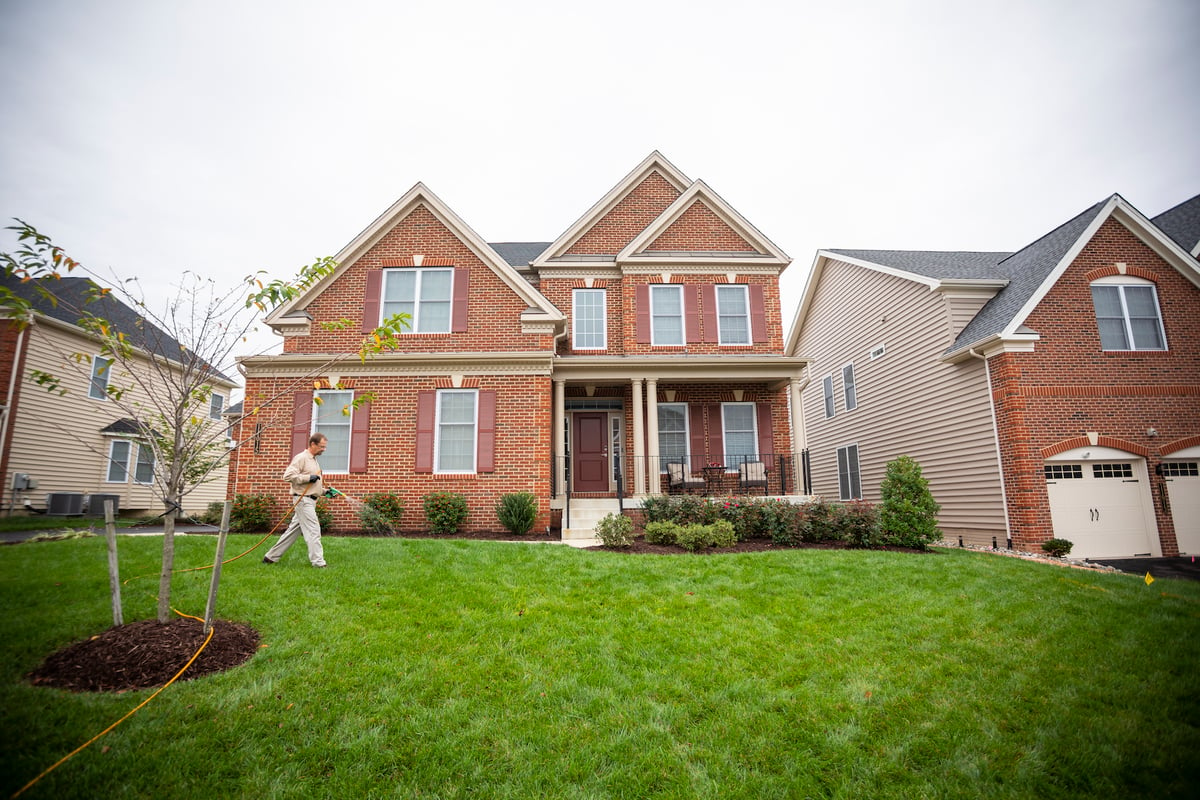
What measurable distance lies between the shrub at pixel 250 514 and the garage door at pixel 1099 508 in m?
15.5

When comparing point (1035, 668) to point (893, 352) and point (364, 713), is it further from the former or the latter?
point (893, 352)

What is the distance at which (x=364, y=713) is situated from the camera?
3475mm

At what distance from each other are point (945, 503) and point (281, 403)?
50.1 feet

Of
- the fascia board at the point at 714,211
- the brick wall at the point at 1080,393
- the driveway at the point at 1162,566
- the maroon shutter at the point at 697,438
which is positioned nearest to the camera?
the driveway at the point at 1162,566

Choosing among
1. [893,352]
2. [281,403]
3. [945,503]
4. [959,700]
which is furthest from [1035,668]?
[281,403]

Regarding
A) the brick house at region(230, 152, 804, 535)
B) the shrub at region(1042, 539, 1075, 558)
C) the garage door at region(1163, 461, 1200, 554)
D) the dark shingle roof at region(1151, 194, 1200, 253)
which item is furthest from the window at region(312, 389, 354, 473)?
the dark shingle roof at region(1151, 194, 1200, 253)

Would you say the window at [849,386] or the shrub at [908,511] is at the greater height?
the window at [849,386]

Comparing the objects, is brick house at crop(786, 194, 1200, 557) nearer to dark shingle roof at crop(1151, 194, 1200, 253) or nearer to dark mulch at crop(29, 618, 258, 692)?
dark shingle roof at crop(1151, 194, 1200, 253)

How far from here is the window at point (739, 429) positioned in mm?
14078

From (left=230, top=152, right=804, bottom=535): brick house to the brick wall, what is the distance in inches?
167

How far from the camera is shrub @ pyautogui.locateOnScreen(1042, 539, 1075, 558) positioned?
9.68 m

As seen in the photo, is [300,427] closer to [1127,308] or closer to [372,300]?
[372,300]

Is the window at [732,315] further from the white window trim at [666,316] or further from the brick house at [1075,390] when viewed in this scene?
the brick house at [1075,390]

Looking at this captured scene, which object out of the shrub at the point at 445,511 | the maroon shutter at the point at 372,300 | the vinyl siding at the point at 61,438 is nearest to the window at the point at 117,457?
the vinyl siding at the point at 61,438
